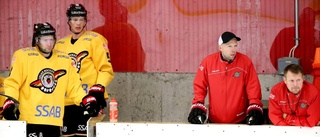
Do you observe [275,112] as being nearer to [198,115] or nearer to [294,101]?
[294,101]

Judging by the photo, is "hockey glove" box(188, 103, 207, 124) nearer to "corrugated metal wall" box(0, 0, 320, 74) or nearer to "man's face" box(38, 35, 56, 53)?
"man's face" box(38, 35, 56, 53)

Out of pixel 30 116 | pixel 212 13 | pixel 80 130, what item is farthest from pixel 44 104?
pixel 212 13

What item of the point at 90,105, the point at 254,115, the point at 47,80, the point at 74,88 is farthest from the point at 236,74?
the point at 47,80

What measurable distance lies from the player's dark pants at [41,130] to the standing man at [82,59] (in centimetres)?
80

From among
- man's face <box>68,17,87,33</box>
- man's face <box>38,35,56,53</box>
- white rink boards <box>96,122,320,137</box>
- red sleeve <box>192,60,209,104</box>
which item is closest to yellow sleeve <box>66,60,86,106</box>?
man's face <box>38,35,56,53</box>

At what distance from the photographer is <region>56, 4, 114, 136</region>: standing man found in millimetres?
7262

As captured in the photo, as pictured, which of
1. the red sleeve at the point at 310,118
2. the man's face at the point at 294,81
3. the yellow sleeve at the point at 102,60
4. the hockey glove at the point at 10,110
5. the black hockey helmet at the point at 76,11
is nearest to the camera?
the red sleeve at the point at 310,118

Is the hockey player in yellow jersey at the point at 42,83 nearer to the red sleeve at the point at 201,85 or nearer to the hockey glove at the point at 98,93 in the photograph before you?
the hockey glove at the point at 98,93

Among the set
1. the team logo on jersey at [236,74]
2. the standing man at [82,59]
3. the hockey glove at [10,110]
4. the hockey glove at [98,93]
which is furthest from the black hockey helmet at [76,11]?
the team logo on jersey at [236,74]

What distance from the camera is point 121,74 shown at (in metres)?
8.49

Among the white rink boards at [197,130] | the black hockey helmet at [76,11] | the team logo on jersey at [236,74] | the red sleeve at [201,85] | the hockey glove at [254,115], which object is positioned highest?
the black hockey helmet at [76,11]

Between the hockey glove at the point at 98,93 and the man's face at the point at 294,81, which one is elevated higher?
the man's face at the point at 294,81

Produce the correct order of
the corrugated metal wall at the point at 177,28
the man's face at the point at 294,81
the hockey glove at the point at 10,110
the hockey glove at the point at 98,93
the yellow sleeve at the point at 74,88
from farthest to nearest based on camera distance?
the corrugated metal wall at the point at 177,28, the hockey glove at the point at 98,93, the yellow sleeve at the point at 74,88, the hockey glove at the point at 10,110, the man's face at the point at 294,81

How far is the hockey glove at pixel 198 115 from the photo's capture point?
598 cm
